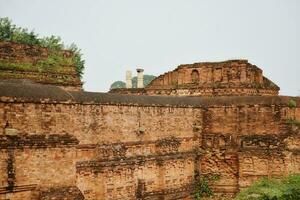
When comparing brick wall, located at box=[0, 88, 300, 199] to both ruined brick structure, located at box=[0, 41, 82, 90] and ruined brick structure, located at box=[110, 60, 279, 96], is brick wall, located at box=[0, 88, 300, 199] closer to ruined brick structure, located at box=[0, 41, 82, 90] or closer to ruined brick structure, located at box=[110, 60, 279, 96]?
ruined brick structure, located at box=[110, 60, 279, 96]

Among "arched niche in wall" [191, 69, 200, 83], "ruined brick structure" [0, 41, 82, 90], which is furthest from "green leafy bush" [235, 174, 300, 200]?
"arched niche in wall" [191, 69, 200, 83]

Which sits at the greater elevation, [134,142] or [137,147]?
[134,142]

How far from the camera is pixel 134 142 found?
12.7 metres

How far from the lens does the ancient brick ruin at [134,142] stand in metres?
9.05

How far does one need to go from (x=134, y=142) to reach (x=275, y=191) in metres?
4.42

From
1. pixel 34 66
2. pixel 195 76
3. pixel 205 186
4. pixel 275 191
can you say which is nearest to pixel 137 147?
pixel 205 186

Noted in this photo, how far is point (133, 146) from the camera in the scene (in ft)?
41.3

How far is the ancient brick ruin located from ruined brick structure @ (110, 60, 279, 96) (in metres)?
3.43

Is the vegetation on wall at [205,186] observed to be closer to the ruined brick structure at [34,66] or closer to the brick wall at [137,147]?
the brick wall at [137,147]

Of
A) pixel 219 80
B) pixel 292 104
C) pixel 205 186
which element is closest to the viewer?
pixel 292 104

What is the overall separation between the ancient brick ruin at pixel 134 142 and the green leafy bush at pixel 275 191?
1.78m

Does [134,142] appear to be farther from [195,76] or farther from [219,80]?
[195,76]

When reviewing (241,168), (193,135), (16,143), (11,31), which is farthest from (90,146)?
(11,31)

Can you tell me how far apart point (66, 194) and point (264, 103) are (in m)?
8.38
